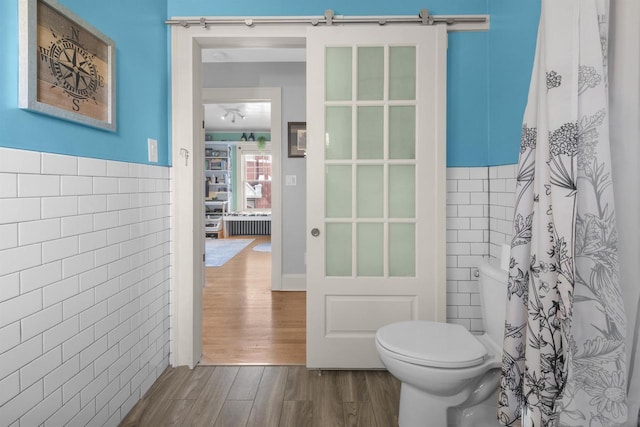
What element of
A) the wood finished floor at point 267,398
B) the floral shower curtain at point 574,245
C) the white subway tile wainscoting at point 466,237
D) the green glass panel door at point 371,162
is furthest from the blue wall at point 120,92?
the white subway tile wainscoting at point 466,237

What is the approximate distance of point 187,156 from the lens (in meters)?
2.34

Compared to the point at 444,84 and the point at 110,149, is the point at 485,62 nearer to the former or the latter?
the point at 444,84

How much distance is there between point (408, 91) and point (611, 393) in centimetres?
172

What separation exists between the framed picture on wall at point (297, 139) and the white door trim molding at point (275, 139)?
0.11m

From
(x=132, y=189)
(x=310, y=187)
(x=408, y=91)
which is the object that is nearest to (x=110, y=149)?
(x=132, y=189)

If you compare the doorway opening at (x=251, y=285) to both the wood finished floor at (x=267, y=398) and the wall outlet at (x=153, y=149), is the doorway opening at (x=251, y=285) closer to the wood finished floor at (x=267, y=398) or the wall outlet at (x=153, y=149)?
the wood finished floor at (x=267, y=398)

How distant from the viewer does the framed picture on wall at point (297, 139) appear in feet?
13.9

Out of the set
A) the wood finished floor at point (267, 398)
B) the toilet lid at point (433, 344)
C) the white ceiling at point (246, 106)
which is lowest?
the wood finished floor at point (267, 398)

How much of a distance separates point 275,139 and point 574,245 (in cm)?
346

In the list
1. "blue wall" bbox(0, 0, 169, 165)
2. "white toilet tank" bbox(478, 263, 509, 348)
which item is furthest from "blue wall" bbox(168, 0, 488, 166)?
"white toilet tank" bbox(478, 263, 509, 348)

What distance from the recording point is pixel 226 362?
2490mm

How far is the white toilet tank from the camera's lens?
5.70 ft

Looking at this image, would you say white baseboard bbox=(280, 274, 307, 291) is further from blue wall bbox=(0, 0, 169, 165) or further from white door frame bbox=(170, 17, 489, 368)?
blue wall bbox=(0, 0, 169, 165)

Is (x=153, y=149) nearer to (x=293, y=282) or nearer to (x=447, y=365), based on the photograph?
(x=447, y=365)
